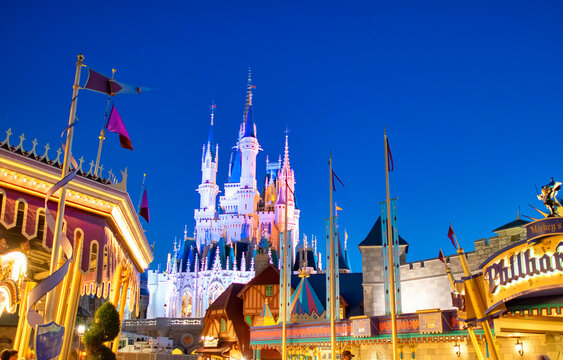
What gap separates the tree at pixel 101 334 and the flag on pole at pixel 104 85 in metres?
5.32

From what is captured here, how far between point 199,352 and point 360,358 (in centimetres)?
2145

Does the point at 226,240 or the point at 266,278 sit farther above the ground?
the point at 226,240

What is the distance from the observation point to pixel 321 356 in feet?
77.6

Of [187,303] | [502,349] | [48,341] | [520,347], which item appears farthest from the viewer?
[187,303]

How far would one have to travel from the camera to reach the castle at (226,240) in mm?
65000

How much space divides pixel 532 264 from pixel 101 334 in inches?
377

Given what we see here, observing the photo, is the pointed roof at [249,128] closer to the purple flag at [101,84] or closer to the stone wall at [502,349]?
the stone wall at [502,349]

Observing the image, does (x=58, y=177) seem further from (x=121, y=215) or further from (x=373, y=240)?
(x=373, y=240)

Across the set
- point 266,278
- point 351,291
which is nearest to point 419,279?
point 351,291

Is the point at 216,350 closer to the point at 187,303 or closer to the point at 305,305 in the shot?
the point at 305,305

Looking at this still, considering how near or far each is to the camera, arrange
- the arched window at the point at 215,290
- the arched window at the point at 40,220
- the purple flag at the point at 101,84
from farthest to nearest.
Result: the arched window at the point at 215,290
the purple flag at the point at 101,84
the arched window at the point at 40,220

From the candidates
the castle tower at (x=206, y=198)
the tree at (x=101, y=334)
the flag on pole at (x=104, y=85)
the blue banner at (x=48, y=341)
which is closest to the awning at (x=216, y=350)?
the tree at (x=101, y=334)

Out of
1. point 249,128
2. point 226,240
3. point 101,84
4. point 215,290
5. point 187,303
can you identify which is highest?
point 249,128

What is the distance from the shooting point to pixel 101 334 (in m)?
12.5
